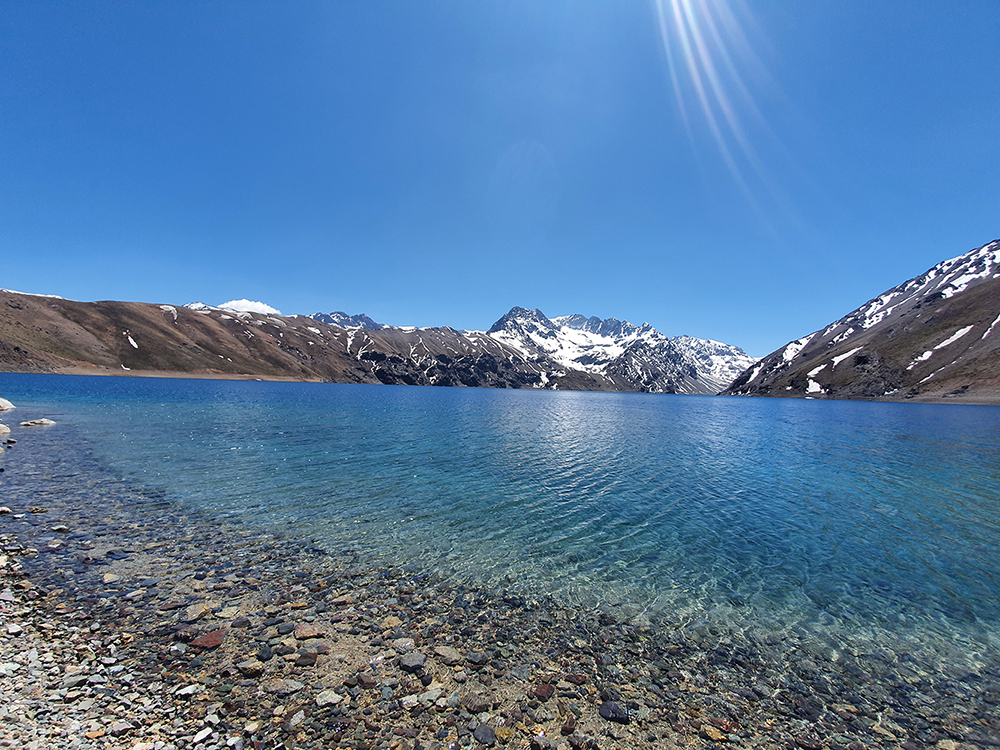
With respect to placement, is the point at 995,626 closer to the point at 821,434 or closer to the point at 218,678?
the point at 218,678

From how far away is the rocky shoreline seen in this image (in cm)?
853

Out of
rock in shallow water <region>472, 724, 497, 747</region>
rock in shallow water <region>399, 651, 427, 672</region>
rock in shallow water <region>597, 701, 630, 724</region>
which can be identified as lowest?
rock in shallow water <region>399, 651, 427, 672</region>

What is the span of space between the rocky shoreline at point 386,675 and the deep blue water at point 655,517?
2.04 m

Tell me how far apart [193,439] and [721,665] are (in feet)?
174

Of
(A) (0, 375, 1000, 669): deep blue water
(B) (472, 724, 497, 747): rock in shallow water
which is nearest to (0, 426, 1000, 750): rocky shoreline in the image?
(B) (472, 724, 497, 747): rock in shallow water

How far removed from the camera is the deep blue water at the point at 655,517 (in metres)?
15.4

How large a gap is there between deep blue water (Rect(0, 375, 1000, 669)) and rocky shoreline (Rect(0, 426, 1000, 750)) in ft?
6.70

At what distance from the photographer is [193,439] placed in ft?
147

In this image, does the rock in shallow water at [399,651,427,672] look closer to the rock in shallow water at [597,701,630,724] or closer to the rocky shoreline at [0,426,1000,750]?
the rocky shoreline at [0,426,1000,750]

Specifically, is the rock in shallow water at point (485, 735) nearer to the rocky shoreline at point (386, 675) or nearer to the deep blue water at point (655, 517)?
the rocky shoreline at point (386, 675)

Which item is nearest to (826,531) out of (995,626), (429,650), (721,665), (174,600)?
(995,626)

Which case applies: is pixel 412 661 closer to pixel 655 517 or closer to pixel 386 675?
pixel 386 675

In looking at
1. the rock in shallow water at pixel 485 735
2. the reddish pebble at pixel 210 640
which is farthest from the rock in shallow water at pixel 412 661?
the reddish pebble at pixel 210 640

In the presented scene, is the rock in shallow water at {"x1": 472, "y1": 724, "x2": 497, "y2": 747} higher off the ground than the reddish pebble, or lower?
higher
